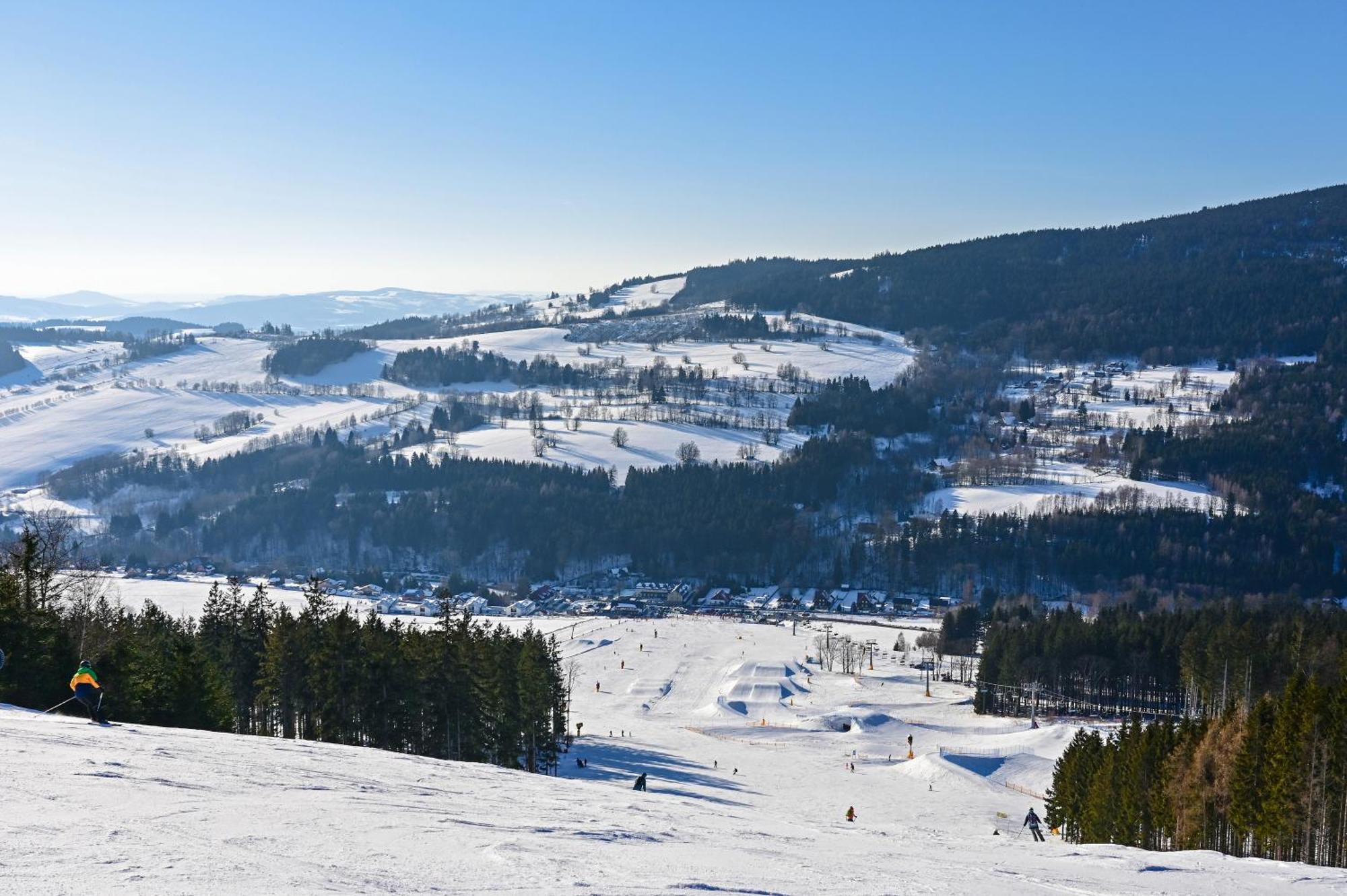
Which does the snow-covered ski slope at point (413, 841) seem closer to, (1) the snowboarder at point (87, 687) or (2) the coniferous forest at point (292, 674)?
(1) the snowboarder at point (87, 687)

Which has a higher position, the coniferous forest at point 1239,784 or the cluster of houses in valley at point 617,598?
the coniferous forest at point 1239,784

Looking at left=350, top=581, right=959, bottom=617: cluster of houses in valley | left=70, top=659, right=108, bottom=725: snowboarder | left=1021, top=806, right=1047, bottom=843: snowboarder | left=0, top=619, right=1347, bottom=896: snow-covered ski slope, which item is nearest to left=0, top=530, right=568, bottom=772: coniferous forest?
left=70, top=659, right=108, bottom=725: snowboarder

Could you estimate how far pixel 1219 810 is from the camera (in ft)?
124

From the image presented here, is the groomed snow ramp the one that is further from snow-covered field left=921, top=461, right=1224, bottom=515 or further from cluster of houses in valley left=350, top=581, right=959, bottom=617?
snow-covered field left=921, top=461, right=1224, bottom=515

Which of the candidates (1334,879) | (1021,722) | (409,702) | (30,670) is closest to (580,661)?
(1021,722)

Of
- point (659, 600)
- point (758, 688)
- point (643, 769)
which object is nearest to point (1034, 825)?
point (643, 769)

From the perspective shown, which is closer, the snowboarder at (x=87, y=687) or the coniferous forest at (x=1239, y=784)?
the snowboarder at (x=87, y=687)

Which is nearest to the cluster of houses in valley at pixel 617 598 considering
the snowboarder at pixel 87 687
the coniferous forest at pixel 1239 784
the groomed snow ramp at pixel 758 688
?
the groomed snow ramp at pixel 758 688

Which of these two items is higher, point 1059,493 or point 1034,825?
point 1034,825

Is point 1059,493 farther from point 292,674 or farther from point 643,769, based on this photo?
point 292,674

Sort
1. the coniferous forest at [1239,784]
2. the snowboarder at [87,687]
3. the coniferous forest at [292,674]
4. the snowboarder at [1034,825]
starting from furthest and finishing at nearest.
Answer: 1. the snowboarder at [1034,825]
2. the coniferous forest at [292,674]
3. the coniferous forest at [1239,784]
4. the snowboarder at [87,687]

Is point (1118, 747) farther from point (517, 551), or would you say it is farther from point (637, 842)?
point (517, 551)

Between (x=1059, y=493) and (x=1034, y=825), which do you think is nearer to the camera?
(x=1034, y=825)

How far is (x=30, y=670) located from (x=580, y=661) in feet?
249
